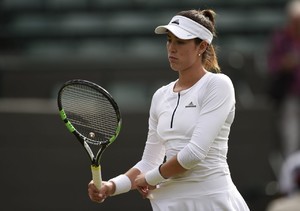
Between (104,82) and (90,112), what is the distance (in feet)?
14.8

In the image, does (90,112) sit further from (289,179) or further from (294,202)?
(289,179)

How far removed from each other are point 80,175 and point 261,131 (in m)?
1.82

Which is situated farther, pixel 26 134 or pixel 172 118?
pixel 26 134

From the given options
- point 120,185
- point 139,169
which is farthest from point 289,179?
point 120,185

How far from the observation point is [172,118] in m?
4.25

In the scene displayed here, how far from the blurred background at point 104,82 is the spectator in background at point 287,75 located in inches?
6.2

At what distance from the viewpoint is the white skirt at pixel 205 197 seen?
4.18 meters

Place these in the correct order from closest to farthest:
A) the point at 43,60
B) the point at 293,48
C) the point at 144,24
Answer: the point at 293,48, the point at 43,60, the point at 144,24

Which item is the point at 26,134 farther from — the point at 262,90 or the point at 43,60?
the point at 262,90

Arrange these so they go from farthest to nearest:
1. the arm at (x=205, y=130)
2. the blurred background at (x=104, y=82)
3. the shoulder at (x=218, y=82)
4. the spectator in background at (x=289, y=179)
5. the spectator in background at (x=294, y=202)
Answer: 1. the blurred background at (x=104, y=82)
2. the spectator in background at (x=289, y=179)
3. the spectator in background at (x=294, y=202)
4. the shoulder at (x=218, y=82)
5. the arm at (x=205, y=130)

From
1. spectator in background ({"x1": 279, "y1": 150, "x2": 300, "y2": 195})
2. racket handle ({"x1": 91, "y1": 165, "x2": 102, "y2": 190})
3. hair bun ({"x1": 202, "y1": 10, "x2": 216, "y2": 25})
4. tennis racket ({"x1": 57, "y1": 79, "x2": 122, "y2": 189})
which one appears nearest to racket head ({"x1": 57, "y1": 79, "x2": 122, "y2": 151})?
tennis racket ({"x1": 57, "y1": 79, "x2": 122, "y2": 189})

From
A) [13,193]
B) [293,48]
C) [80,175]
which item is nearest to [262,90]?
[293,48]

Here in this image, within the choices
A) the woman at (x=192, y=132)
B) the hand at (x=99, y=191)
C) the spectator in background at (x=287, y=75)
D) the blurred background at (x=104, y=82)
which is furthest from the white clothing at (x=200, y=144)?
the spectator in background at (x=287, y=75)

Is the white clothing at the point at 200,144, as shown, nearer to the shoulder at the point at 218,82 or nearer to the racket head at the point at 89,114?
the shoulder at the point at 218,82
